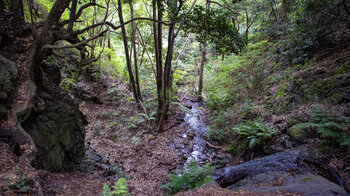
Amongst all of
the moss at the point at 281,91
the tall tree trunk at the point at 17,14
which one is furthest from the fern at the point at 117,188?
the moss at the point at 281,91

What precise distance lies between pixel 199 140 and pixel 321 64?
19.7 feet

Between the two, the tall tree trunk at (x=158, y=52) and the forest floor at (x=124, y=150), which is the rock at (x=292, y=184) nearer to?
the forest floor at (x=124, y=150)

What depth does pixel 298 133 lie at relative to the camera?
5426 mm

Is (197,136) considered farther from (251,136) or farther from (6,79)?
(6,79)

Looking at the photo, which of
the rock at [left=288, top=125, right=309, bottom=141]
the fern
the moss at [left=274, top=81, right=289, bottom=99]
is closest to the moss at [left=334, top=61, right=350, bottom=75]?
the moss at [left=274, top=81, right=289, bottom=99]

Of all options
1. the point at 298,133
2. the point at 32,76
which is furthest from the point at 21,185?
the point at 298,133

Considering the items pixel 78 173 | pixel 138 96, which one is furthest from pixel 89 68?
pixel 78 173

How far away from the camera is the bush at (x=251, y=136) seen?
602 centimetres

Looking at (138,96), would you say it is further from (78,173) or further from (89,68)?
(78,173)

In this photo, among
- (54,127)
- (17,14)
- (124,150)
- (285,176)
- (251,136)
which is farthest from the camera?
(124,150)

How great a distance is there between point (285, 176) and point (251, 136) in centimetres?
228

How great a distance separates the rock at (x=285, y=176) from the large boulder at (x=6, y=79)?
516 centimetres

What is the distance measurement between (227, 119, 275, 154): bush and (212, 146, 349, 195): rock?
96cm

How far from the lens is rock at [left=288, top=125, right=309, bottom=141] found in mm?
5294
